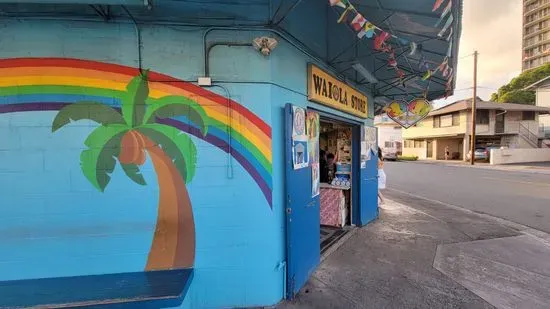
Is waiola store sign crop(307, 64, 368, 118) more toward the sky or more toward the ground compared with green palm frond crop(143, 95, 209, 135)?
more toward the sky

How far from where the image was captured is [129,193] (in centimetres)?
293

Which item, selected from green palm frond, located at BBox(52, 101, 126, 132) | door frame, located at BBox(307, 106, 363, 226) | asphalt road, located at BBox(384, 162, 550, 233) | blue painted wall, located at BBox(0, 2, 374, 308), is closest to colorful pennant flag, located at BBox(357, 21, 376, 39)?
blue painted wall, located at BBox(0, 2, 374, 308)

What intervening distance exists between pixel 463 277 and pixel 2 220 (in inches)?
218

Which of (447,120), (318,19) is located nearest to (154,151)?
(318,19)

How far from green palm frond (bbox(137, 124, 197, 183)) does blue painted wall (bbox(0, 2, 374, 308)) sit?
9 cm

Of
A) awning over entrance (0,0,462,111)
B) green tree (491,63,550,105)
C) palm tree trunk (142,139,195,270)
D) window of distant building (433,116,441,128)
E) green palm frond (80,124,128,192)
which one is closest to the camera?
awning over entrance (0,0,462,111)

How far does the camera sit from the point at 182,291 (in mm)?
2553

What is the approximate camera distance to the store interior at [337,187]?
19.4 ft

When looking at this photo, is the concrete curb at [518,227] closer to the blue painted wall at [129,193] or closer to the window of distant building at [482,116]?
the blue painted wall at [129,193]

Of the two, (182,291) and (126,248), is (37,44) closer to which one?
(126,248)

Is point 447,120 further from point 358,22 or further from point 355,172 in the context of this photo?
point 358,22

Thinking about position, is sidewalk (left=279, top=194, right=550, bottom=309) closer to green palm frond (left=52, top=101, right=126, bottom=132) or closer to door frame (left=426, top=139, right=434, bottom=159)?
green palm frond (left=52, top=101, right=126, bottom=132)

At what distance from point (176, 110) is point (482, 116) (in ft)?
112

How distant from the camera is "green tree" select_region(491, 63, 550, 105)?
140 feet
